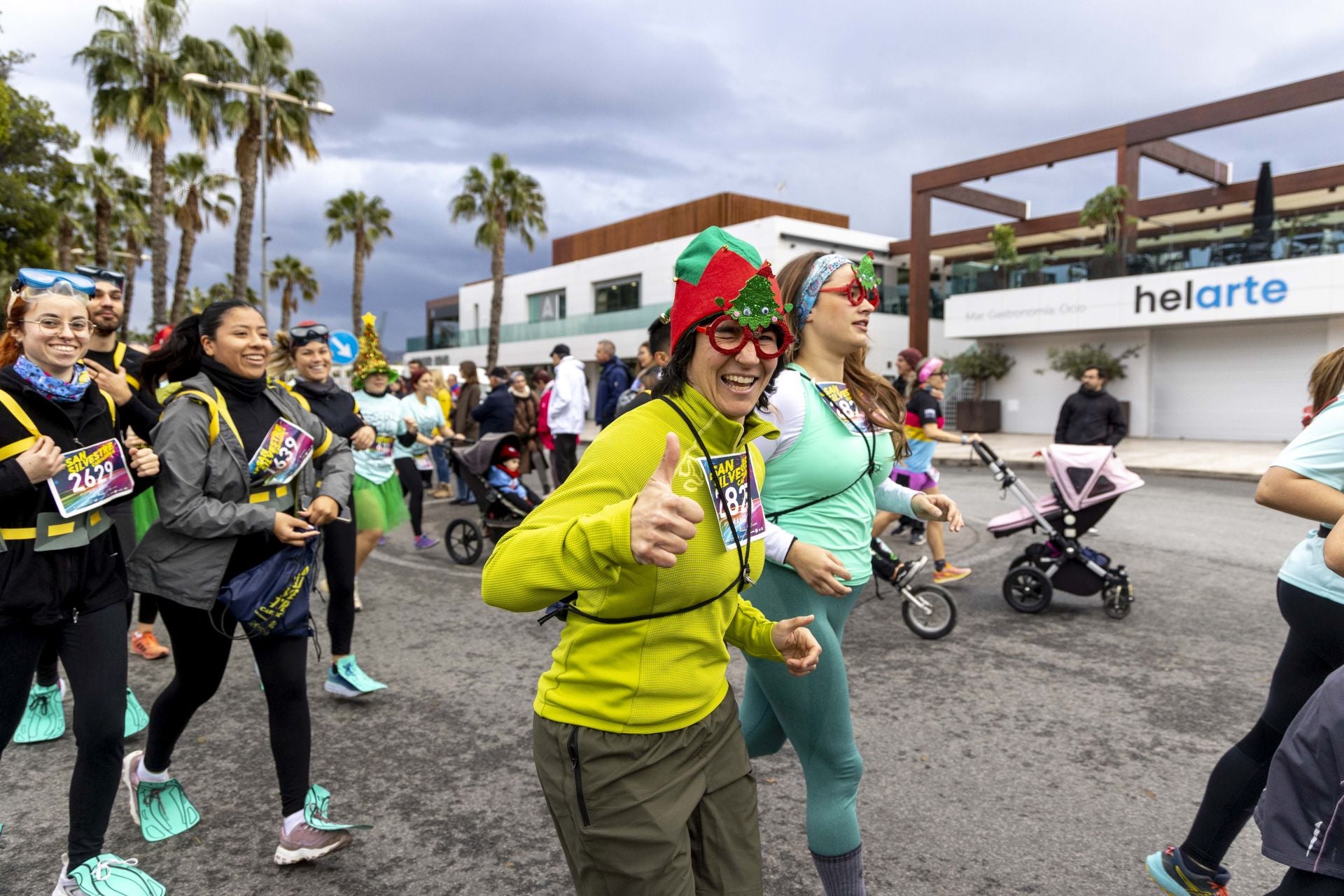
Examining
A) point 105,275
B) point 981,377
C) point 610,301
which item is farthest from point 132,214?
point 105,275

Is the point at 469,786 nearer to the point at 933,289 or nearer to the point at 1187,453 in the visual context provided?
the point at 1187,453

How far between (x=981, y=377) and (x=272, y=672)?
88.3ft

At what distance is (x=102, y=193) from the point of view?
31797 mm

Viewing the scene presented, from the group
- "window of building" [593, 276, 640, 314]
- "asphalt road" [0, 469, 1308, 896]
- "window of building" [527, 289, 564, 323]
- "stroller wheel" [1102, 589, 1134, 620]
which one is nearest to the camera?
"asphalt road" [0, 469, 1308, 896]

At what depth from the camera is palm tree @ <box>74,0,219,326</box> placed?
80.1ft

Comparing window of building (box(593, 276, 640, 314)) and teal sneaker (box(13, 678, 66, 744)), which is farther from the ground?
window of building (box(593, 276, 640, 314))

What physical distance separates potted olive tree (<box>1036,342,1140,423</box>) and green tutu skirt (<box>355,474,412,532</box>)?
22098 mm

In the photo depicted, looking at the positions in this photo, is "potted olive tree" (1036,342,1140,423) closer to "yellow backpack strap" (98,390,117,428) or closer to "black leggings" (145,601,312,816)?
"black leggings" (145,601,312,816)

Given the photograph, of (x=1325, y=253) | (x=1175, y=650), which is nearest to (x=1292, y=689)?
(x=1175, y=650)

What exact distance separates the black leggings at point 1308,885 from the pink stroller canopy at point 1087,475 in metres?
4.83

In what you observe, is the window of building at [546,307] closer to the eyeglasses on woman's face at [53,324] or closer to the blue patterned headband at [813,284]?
the eyeglasses on woman's face at [53,324]

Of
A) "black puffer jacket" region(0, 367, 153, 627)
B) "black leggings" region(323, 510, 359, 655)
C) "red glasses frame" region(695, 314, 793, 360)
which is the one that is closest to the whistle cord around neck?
"red glasses frame" region(695, 314, 793, 360)

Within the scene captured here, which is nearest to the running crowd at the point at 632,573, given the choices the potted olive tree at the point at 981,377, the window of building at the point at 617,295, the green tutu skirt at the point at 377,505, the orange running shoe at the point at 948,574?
the green tutu skirt at the point at 377,505

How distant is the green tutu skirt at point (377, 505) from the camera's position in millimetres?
5582
